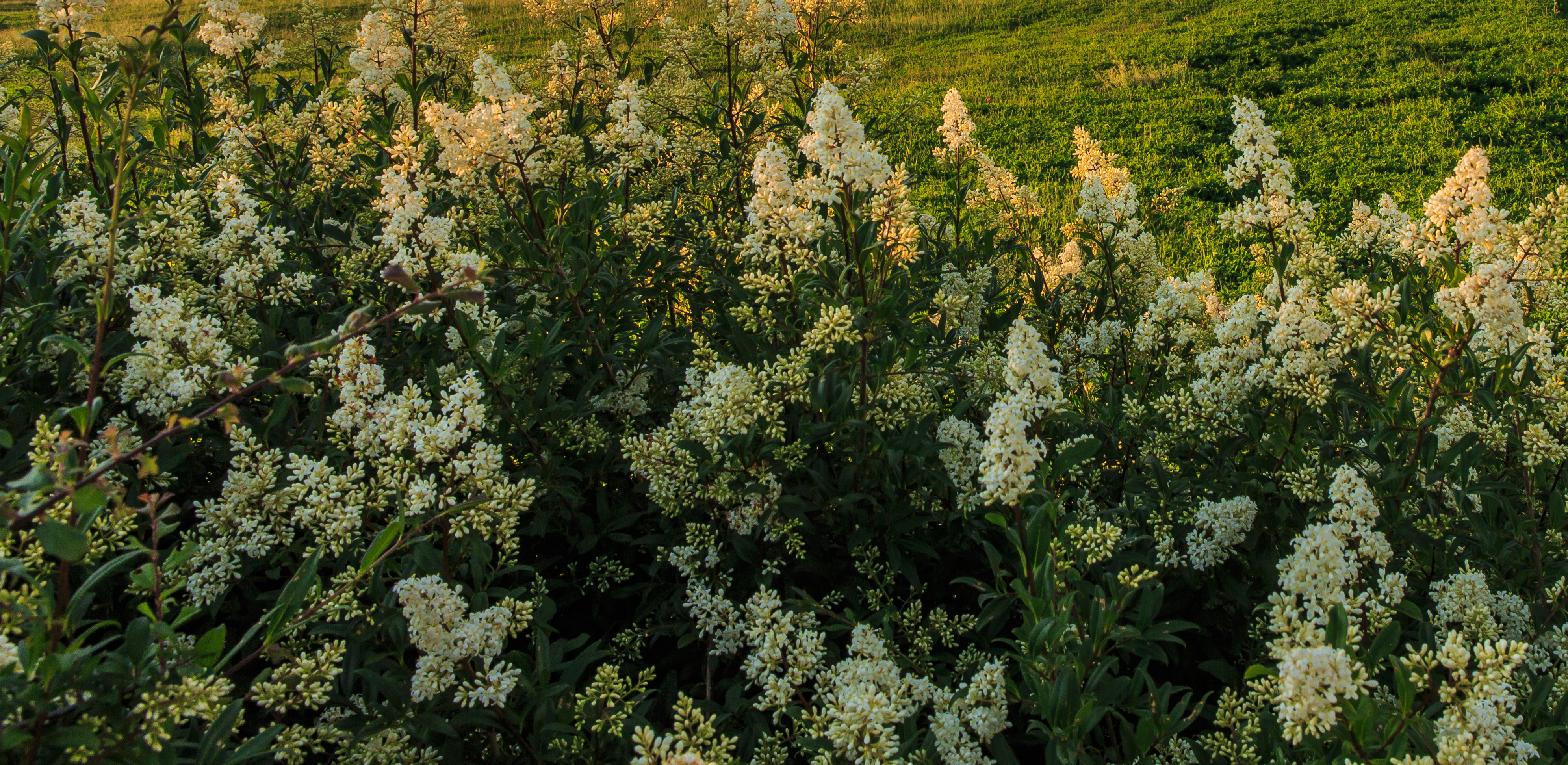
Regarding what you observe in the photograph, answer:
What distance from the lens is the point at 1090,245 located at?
14.3ft

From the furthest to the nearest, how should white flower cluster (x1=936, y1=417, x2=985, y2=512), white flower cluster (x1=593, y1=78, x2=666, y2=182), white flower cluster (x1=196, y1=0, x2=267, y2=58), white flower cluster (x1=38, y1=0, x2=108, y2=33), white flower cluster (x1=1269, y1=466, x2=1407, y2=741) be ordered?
white flower cluster (x1=196, y1=0, x2=267, y2=58)
white flower cluster (x1=593, y1=78, x2=666, y2=182)
white flower cluster (x1=38, y1=0, x2=108, y2=33)
white flower cluster (x1=936, y1=417, x2=985, y2=512)
white flower cluster (x1=1269, y1=466, x2=1407, y2=741)

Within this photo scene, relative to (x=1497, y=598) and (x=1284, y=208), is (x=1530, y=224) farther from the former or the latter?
(x=1497, y=598)

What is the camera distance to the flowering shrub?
70.9 inches

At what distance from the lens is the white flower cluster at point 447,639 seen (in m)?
1.87

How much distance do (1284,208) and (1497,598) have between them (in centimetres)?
131

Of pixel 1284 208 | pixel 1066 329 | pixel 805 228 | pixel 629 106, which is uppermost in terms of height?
pixel 629 106

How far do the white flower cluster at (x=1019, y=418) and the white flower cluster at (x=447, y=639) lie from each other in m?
1.05

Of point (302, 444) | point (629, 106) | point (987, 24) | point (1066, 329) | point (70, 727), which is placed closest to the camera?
point (70, 727)

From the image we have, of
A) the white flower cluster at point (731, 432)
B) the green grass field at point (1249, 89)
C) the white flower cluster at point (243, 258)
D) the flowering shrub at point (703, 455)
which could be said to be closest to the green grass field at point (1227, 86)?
the green grass field at point (1249, 89)

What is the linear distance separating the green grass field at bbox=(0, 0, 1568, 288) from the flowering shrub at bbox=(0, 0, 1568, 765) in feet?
7.33

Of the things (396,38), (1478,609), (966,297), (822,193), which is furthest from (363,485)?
(1478,609)

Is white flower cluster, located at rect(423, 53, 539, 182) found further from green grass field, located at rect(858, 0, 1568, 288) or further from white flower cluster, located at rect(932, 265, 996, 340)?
green grass field, located at rect(858, 0, 1568, 288)

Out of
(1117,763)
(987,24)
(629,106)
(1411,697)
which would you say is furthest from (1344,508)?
(987,24)

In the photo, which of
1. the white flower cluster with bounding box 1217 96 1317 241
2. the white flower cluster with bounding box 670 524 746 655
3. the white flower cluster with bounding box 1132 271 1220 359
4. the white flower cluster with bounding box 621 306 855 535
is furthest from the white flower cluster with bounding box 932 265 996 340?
the white flower cluster with bounding box 670 524 746 655
